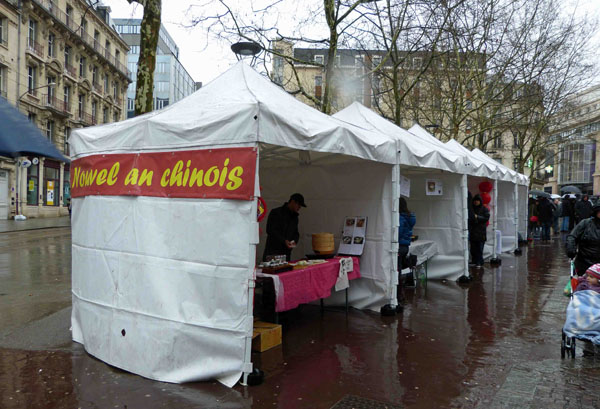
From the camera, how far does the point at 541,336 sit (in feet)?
19.9

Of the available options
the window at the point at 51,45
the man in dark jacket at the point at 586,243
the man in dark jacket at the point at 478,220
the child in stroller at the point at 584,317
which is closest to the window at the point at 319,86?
the man in dark jacket at the point at 478,220

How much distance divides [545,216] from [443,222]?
12215 millimetres

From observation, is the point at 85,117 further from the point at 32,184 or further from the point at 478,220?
the point at 478,220

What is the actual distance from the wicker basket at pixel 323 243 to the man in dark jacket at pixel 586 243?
346 centimetres

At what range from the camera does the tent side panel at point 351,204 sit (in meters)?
7.04

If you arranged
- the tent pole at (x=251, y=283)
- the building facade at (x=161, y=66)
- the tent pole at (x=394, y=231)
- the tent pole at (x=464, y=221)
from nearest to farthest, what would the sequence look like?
the tent pole at (x=251, y=283) < the tent pole at (x=394, y=231) < the tent pole at (x=464, y=221) < the building facade at (x=161, y=66)

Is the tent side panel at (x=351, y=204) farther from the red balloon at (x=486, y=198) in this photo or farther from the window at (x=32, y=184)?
the window at (x=32, y=184)

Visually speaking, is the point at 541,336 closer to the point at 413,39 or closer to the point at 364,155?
the point at 364,155

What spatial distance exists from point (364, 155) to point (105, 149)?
125 inches

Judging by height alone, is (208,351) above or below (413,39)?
below

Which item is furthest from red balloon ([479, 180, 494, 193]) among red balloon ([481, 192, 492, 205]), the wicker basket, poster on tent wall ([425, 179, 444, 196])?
the wicker basket

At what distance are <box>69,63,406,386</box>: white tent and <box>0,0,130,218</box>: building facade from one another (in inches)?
936

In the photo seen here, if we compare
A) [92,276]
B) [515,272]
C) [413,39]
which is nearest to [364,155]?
[92,276]

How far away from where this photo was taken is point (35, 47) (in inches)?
1328
